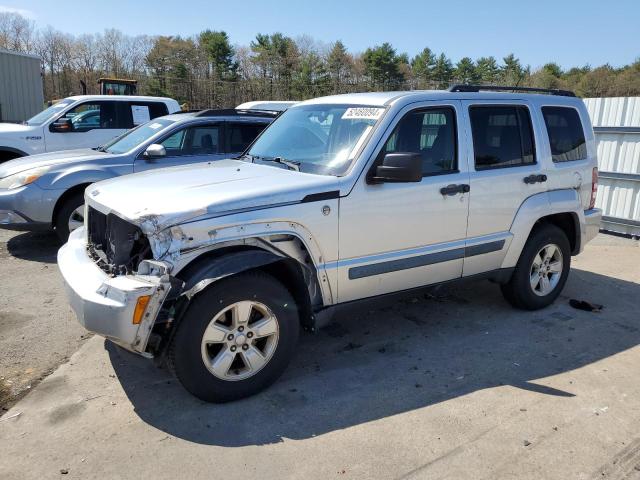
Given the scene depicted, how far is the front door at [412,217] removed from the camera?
3.70m

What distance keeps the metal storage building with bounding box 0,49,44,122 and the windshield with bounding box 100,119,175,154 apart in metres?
14.7

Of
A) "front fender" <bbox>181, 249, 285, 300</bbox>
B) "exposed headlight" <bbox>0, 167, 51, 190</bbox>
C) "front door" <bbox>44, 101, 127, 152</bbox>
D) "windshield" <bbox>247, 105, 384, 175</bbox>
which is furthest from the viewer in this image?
"front door" <bbox>44, 101, 127, 152</bbox>

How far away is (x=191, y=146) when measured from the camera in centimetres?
745

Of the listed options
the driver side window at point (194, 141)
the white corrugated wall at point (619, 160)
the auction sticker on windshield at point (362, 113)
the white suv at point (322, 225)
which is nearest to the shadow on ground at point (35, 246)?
the driver side window at point (194, 141)

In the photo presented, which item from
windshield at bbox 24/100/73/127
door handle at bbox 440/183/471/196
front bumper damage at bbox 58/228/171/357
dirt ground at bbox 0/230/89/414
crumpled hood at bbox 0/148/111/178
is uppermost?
windshield at bbox 24/100/73/127

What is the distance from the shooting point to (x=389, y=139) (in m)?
3.86

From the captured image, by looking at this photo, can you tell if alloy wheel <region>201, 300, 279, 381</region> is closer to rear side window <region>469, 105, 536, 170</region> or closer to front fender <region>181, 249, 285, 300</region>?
front fender <region>181, 249, 285, 300</region>

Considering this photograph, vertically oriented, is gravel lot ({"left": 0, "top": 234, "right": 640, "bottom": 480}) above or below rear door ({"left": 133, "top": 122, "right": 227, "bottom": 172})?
below

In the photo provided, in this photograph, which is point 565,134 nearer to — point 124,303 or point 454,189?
point 454,189

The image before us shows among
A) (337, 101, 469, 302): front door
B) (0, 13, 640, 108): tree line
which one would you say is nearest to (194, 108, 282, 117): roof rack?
(337, 101, 469, 302): front door

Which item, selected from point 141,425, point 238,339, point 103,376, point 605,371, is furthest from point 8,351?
point 605,371

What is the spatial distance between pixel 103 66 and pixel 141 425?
→ 1702 inches

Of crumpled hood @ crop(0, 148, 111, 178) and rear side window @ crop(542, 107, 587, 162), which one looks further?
crumpled hood @ crop(0, 148, 111, 178)

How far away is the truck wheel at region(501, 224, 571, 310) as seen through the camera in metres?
4.85
